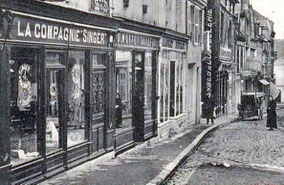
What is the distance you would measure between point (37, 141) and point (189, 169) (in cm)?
423

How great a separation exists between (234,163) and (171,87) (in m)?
7.07

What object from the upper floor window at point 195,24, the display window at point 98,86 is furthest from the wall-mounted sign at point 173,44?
the display window at point 98,86

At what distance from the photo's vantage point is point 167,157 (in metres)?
13.3

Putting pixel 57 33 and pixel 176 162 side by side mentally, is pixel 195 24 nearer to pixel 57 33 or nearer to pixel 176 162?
pixel 176 162

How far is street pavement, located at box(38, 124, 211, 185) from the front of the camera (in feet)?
32.0

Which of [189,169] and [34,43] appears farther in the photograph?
[189,169]

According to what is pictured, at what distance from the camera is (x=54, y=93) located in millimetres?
9914

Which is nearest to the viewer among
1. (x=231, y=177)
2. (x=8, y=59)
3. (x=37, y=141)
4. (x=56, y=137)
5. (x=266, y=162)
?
(x=8, y=59)

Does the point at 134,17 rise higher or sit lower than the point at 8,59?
higher

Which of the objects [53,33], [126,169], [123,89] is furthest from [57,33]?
[123,89]

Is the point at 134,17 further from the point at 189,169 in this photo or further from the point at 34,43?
the point at 34,43

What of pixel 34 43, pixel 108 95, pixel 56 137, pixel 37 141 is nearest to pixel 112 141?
pixel 108 95

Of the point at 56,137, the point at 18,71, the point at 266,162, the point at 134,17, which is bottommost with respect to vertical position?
the point at 266,162

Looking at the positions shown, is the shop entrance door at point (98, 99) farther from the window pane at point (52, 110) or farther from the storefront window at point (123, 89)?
the window pane at point (52, 110)
